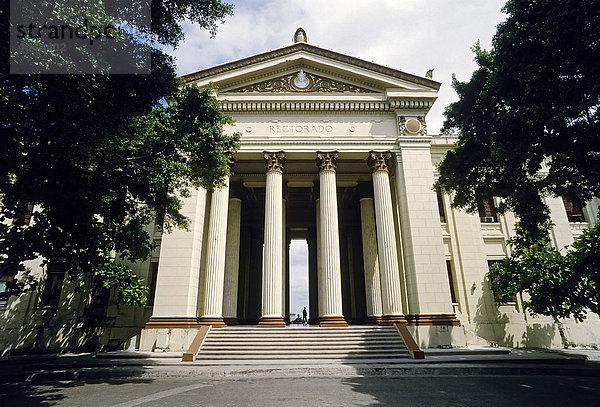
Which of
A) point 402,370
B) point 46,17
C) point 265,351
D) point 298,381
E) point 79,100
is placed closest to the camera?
point 46,17

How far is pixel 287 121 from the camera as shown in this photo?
18.0 m

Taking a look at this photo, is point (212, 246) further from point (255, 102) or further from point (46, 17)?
point (46, 17)

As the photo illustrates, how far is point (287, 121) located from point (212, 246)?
24.9 feet

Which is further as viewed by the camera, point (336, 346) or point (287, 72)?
point (287, 72)

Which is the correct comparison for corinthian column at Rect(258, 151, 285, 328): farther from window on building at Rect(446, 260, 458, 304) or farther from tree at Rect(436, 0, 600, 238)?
window on building at Rect(446, 260, 458, 304)

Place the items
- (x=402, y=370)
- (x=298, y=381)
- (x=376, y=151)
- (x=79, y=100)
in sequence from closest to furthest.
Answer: (x=79, y=100)
(x=298, y=381)
(x=402, y=370)
(x=376, y=151)

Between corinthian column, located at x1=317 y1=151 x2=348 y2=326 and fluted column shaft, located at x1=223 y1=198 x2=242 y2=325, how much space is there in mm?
4862

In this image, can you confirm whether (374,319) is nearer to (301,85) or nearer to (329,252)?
(329,252)

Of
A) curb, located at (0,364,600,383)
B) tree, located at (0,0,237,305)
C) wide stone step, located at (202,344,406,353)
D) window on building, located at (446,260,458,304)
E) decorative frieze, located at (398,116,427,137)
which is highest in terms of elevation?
decorative frieze, located at (398,116,427,137)

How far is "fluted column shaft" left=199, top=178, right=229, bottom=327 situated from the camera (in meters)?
15.1

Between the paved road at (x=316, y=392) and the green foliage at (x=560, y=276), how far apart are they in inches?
252

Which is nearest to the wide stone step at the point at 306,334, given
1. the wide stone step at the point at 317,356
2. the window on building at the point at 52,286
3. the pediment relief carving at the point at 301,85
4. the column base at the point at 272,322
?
the column base at the point at 272,322

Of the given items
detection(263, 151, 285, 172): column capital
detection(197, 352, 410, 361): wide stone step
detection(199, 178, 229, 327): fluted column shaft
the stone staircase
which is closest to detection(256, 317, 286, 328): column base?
the stone staircase

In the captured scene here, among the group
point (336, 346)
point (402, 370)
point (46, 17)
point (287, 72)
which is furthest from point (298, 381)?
point (287, 72)
